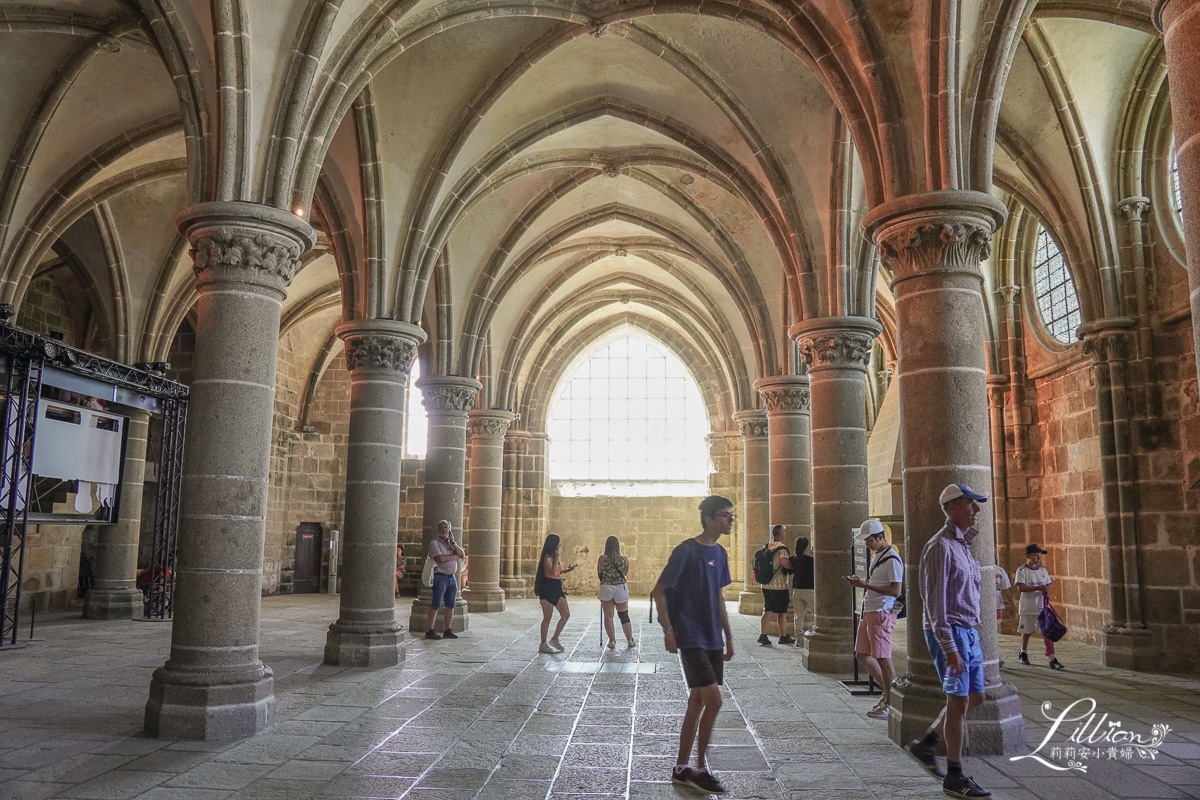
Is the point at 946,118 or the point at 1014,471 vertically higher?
the point at 946,118

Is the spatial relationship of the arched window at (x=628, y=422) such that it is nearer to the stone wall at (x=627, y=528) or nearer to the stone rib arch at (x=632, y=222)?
the stone wall at (x=627, y=528)

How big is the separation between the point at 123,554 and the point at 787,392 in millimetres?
10569

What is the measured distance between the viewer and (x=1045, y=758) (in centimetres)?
528

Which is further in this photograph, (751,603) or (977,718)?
(751,603)

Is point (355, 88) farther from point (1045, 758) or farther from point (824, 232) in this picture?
point (1045, 758)

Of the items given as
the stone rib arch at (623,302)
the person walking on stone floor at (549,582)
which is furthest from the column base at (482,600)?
the person walking on stone floor at (549,582)

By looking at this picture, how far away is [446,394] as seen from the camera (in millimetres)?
13203

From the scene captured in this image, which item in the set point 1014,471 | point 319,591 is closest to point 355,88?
point 1014,471

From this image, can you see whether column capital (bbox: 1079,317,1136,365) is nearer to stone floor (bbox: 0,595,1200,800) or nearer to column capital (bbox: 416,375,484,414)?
stone floor (bbox: 0,595,1200,800)

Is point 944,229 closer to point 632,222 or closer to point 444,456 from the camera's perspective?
point 444,456

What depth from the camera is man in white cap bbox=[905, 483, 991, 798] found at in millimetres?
4449

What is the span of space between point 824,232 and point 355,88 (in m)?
5.23

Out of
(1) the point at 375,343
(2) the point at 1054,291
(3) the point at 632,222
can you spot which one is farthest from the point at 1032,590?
(3) the point at 632,222

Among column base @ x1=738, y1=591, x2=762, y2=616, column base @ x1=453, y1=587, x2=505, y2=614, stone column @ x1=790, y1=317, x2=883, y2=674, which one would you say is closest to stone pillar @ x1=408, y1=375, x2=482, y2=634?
column base @ x1=453, y1=587, x2=505, y2=614
